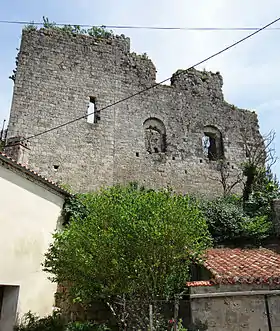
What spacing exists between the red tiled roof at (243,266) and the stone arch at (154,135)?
788 centimetres

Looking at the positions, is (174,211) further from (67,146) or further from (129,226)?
(67,146)

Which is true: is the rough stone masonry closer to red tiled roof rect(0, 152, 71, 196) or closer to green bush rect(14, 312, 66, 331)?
red tiled roof rect(0, 152, 71, 196)

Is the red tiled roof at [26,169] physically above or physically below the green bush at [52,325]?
above

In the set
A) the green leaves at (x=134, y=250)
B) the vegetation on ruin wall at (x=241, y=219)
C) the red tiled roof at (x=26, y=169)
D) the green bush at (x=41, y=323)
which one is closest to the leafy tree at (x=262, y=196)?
the vegetation on ruin wall at (x=241, y=219)

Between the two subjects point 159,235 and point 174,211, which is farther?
point 174,211

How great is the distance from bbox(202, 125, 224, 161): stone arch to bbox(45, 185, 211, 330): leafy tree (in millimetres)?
11356

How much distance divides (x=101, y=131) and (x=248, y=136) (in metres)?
8.95

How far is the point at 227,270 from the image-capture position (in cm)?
855

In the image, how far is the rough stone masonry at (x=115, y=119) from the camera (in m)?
15.6

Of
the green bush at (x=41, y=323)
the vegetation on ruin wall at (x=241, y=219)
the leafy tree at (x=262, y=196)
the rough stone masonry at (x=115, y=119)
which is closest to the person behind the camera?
the green bush at (x=41, y=323)

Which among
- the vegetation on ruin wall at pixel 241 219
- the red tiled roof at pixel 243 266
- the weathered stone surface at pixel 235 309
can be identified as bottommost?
the weathered stone surface at pixel 235 309

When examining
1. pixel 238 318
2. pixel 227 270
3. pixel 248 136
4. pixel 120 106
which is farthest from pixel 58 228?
pixel 248 136

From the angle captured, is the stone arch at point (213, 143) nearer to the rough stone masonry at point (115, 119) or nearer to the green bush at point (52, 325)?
the rough stone masonry at point (115, 119)

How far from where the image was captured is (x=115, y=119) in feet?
56.3
